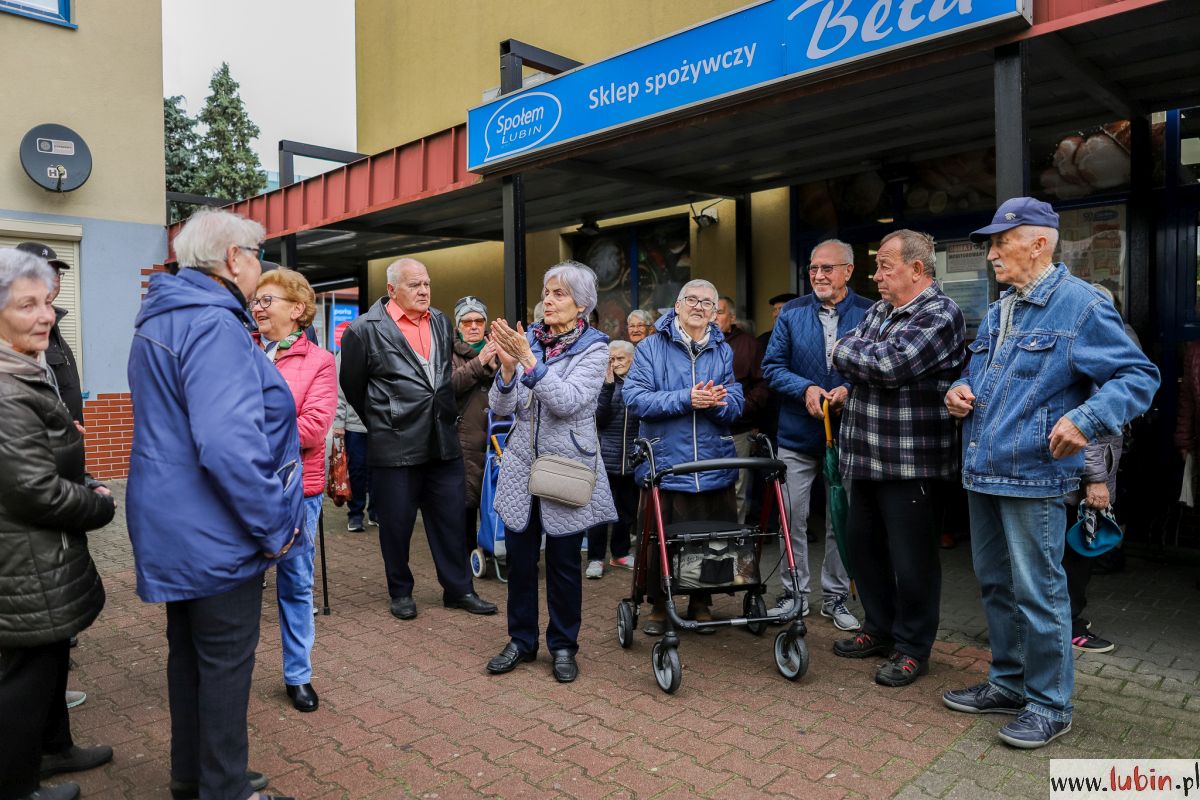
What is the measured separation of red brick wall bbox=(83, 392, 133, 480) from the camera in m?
11.1

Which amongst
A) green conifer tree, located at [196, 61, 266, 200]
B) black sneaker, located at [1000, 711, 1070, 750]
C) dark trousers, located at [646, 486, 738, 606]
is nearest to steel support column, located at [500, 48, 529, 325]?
dark trousers, located at [646, 486, 738, 606]

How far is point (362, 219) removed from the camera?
10258mm

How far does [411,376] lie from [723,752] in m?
2.89

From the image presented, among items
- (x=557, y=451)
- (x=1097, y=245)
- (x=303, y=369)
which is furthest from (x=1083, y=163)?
(x=303, y=369)

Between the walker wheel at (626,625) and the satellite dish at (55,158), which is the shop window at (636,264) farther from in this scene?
the satellite dish at (55,158)

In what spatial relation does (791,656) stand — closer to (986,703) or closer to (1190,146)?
(986,703)

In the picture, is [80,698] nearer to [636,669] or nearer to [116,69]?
[636,669]

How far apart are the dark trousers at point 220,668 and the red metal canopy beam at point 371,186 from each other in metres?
5.29

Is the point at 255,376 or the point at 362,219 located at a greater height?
the point at 362,219

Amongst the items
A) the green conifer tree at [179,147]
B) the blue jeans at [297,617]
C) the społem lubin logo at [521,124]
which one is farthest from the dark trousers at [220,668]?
the green conifer tree at [179,147]

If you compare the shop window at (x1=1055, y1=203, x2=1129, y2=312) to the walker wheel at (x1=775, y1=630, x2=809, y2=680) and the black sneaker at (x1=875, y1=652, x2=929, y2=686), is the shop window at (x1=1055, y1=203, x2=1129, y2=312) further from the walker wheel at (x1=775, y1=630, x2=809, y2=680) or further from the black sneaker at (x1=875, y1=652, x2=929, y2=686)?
the walker wheel at (x1=775, y1=630, x2=809, y2=680)

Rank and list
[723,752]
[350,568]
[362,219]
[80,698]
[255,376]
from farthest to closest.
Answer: [362,219], [350,568], [80,698], [723,752], [255,376]

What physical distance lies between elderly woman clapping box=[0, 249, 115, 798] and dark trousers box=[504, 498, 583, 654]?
71.2 inches

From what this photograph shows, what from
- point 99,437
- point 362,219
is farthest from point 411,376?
point 99,437
